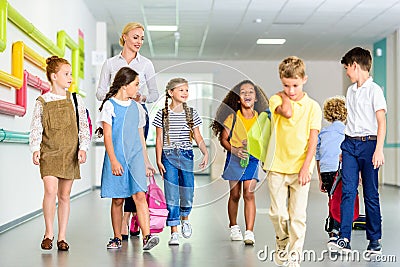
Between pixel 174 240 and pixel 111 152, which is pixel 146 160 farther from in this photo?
pixel 174 240

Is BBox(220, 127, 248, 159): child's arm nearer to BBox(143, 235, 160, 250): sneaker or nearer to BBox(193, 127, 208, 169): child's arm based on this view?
BBox(193, 127, 208, 169): child's arm

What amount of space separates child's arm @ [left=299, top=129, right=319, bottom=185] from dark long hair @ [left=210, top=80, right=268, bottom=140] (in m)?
0.72

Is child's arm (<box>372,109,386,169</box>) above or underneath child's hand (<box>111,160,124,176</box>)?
above

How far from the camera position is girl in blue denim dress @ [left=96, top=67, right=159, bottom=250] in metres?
3.90

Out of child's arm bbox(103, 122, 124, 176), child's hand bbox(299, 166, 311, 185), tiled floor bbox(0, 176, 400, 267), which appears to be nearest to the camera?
child's hand bbox(299, 166, 311, 185)

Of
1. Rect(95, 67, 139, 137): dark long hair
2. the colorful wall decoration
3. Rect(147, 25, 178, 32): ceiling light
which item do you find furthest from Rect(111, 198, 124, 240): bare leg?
Rect(147, 25, 178, 32): ceiling light

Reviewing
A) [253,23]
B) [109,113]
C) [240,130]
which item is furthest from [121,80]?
[253,23]

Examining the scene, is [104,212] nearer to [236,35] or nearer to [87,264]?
[87,264]

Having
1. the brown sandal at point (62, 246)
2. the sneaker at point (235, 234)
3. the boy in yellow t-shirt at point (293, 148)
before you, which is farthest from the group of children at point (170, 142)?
the boy in yellow t-shirt at point (293, 148)

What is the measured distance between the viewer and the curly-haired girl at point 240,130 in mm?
3963

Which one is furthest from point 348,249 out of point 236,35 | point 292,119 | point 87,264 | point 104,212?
point 236,35

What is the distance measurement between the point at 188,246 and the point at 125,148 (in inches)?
30.3

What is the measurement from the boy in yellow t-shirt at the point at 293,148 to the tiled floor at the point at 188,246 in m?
0.41

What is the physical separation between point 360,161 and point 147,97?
4.37 feet
